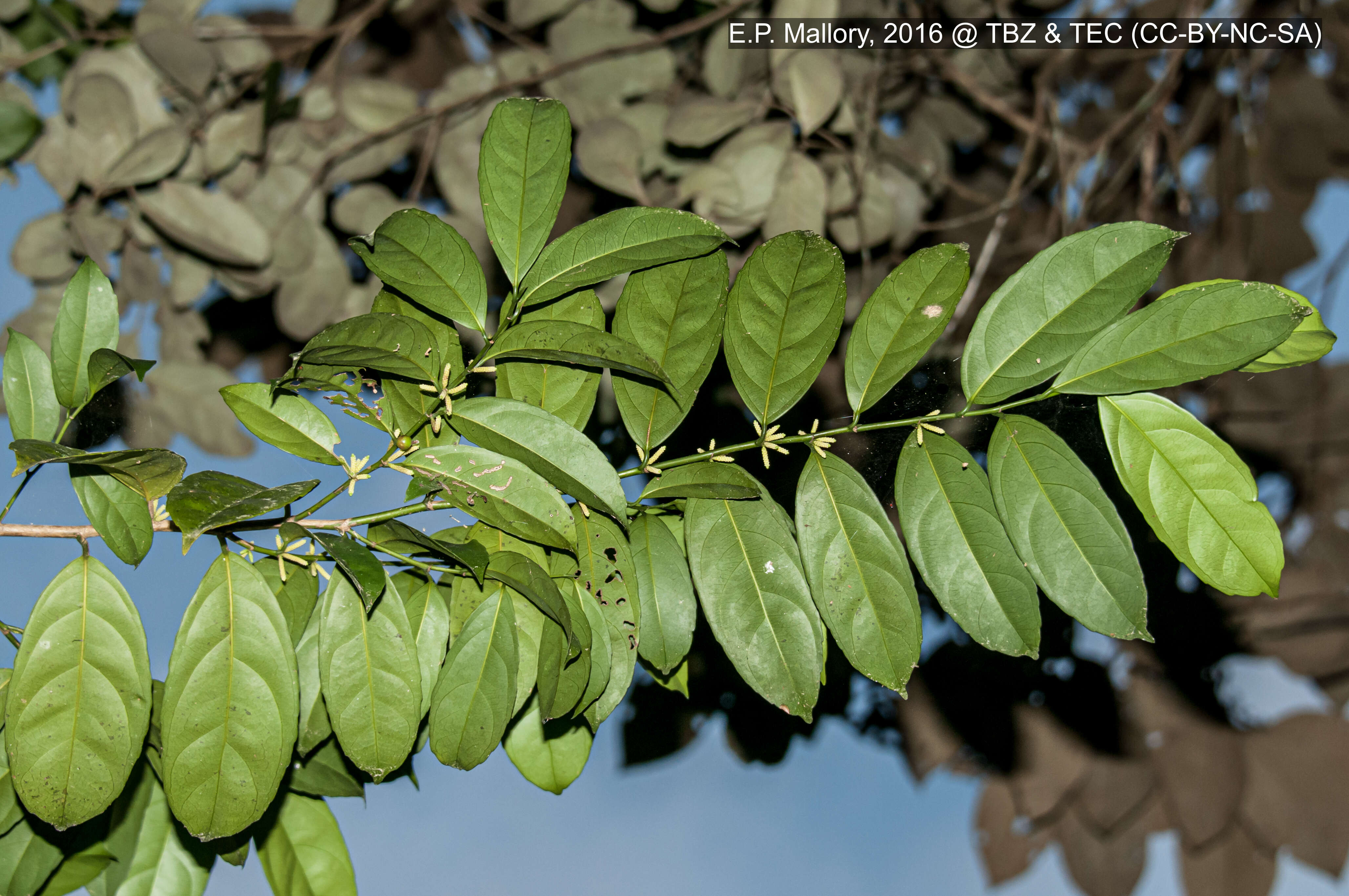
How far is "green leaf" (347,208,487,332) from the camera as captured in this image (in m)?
0.22

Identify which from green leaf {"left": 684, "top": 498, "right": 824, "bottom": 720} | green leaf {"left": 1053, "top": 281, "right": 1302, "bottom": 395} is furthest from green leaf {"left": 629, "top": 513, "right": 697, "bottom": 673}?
green leaf {"left": 1053, "top": 281, "right": 1302, "bottom": 395}

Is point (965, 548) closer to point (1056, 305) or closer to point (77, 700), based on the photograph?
point (1056, 305)

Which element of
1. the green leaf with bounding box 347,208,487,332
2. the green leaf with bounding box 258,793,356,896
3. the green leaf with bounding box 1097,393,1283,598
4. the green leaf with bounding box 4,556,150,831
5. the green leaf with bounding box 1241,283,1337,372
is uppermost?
the green leaf with bounding box 1241,283,1337,372

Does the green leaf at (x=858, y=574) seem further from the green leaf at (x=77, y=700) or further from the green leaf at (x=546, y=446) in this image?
the green leaf at (x=77, y=700)

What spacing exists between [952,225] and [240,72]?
61 cm

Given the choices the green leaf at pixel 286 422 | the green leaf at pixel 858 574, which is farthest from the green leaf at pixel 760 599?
the green leaf at pixel 286 422

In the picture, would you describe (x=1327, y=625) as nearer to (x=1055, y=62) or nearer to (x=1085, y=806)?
(x=1085, y=806)

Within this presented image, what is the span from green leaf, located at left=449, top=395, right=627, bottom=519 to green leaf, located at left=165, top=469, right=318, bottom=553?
0.14ft

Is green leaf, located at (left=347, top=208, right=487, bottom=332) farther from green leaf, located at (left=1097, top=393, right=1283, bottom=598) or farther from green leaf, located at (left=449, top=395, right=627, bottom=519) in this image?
green leaf, located at (left=1097, top=393, right=1283, bottom=598)

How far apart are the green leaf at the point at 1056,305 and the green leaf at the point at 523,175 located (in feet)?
0.41

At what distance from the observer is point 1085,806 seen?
2.49ft

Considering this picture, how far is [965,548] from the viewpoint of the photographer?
0.23 meters

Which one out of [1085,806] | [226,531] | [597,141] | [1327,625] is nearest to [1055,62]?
[597,141]

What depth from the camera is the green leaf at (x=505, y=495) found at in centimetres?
22
